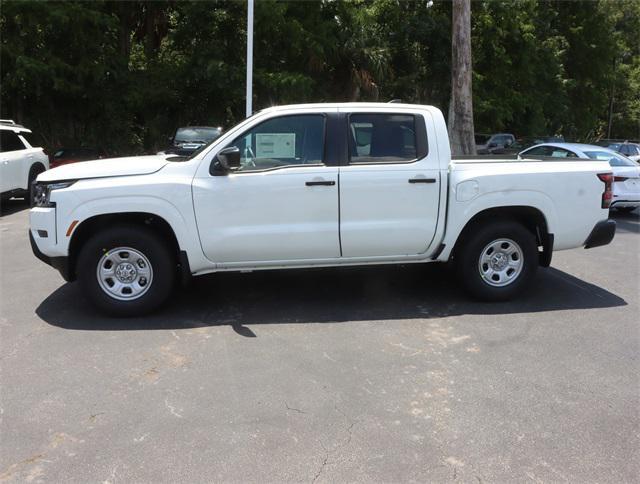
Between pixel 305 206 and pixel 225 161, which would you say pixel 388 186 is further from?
→ pixel 225 161

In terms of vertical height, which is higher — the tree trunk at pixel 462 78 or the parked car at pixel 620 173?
the tree trunk at pixel 462 78

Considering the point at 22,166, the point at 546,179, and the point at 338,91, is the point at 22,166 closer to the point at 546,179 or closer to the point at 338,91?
the point at 546,179

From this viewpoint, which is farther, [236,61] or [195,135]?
[236,61]

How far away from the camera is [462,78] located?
15.4m

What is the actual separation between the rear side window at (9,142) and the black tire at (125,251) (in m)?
8.35

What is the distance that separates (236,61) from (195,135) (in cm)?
781

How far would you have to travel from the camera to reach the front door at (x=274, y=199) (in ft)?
17.8

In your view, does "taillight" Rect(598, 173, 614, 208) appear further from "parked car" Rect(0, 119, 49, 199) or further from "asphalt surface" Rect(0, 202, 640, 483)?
"parked car" Rect(0, 119, 49, 199)

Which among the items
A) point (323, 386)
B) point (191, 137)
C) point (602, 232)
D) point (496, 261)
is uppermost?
point (191, 137)

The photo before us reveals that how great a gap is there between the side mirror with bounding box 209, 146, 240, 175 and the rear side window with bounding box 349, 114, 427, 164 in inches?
44.4

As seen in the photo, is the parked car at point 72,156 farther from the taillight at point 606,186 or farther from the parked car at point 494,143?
the parked car at point 494,143

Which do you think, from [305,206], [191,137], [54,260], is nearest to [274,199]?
[305,206]

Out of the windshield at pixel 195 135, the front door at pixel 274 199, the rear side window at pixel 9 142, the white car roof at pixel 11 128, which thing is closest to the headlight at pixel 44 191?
the front door at pixel 274 199

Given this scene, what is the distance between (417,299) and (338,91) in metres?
21.1
